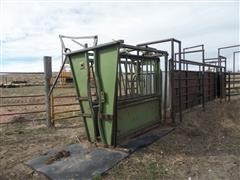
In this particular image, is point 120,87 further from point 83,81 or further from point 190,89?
point 190,89

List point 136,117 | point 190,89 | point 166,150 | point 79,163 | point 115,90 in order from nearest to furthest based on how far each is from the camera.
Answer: point 79,163
point 115,90
point 166,150
point 136,117
point 190,89

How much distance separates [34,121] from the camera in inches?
274

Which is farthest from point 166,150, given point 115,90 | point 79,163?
point 79,163

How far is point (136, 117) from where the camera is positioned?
510cm

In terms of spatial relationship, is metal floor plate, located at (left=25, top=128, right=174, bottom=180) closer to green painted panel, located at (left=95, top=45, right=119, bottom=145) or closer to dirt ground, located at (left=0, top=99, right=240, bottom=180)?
dirt ground, located at (left=0, top=99, right=240, bottom=180)

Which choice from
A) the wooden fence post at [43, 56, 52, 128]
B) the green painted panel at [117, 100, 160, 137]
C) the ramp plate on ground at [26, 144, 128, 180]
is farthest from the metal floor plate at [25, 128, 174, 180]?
the wooden fence post at [43, 56, 52, 128]

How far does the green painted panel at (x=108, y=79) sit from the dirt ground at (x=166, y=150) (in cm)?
74

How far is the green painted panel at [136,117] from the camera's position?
461cm

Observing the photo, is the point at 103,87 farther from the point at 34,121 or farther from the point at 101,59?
the point at 34,121

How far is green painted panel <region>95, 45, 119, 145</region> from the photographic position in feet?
13.5

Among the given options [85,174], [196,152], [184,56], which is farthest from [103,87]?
[184,56]

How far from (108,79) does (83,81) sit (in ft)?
2.18

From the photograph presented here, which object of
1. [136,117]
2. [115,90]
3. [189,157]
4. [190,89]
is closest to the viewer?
[189,157]

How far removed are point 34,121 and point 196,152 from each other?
4.84m
